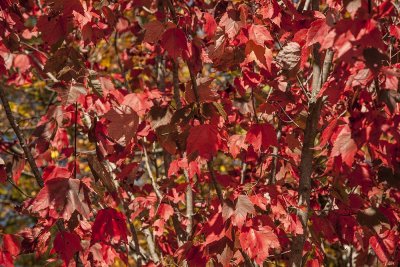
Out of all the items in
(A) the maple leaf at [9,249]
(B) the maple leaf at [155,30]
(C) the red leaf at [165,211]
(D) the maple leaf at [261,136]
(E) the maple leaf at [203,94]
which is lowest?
(C) the red leaf at [165,211]

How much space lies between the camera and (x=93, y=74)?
2.68 meters

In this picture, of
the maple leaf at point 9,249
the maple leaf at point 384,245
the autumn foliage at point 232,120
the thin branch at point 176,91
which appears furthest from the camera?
the thin branch at point 176,91

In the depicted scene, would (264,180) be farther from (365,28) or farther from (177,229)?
(365,28)

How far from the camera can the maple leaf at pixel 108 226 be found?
2.62 m

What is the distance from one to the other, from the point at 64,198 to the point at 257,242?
100cm

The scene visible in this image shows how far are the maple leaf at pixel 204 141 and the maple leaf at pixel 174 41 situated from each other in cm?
39

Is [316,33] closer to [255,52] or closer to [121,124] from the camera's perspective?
[255,52]

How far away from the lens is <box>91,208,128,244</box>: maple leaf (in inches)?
103

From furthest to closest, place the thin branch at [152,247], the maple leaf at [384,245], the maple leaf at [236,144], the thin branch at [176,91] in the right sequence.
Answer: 1. the thin branch at [152,247]
2. the thin branch at [176,91]
3. the maple leaf at [236,144]
4. the maple leaf at [384,245]

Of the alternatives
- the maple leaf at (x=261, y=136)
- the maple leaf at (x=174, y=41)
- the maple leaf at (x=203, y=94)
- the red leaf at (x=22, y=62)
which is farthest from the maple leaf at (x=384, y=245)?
the red leaf at (x=22, y=62)

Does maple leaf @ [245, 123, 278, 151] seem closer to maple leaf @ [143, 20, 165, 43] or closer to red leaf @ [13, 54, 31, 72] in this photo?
maple leaf @ [143, 20, 165, 43]

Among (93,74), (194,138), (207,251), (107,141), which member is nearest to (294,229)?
(207,251)

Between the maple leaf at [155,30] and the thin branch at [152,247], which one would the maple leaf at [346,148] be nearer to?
the maple leaf at [155,30]

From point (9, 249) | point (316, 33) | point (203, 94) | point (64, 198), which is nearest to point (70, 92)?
point (64, 198)
